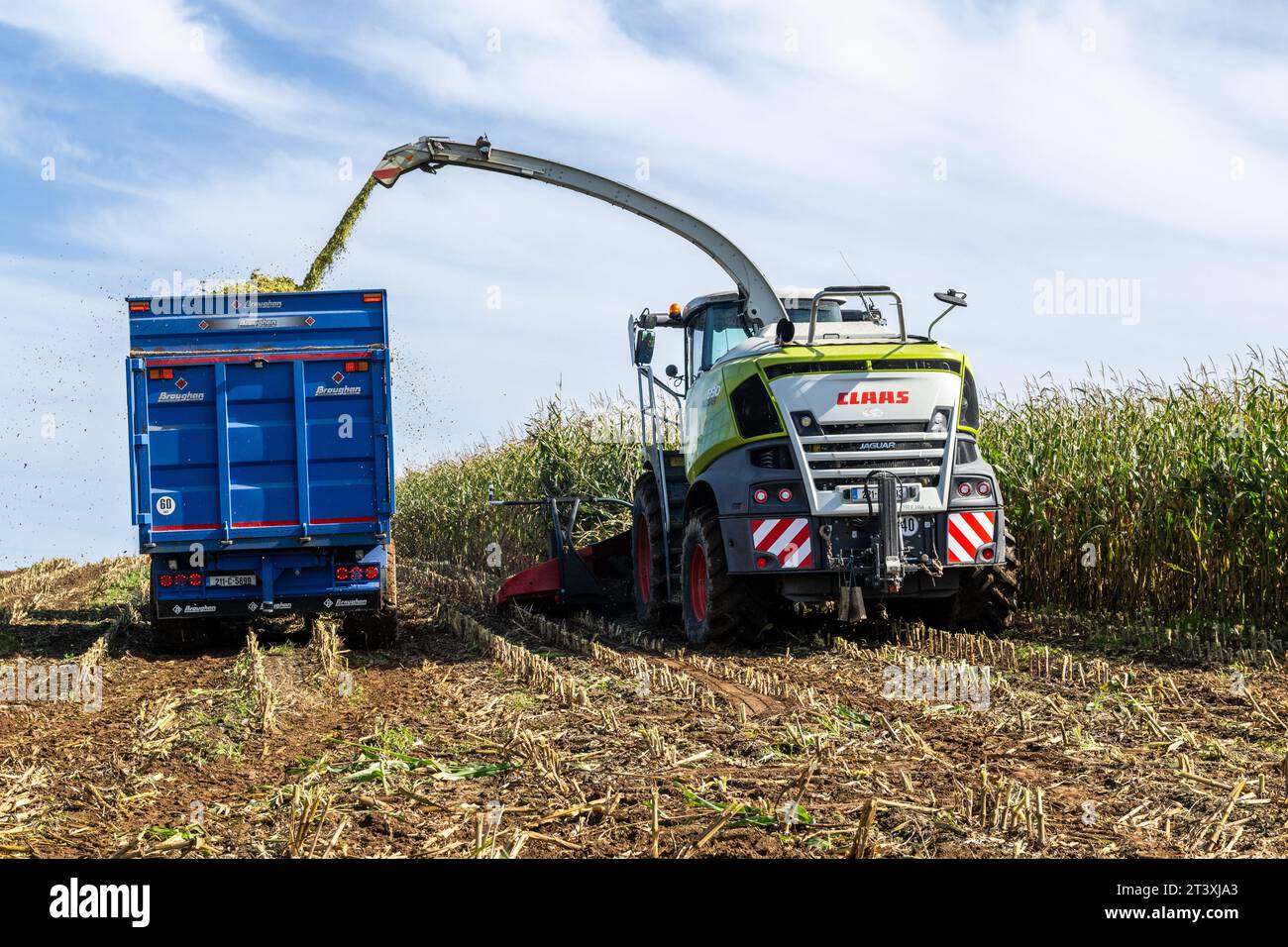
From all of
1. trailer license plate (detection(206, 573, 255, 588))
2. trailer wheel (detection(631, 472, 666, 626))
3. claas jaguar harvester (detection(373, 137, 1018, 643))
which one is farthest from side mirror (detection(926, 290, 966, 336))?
trailer license plate (detection(206, 573, 255, 588))

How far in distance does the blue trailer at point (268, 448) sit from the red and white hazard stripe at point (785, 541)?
3333 mm

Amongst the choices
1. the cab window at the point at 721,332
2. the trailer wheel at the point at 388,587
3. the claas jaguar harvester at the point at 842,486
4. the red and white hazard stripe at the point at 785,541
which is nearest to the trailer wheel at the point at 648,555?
the claas jaguar harvester at the point at 842,486

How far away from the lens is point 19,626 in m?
13.6

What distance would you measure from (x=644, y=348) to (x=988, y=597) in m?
3.57

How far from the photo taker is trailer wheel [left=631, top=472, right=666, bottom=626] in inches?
428

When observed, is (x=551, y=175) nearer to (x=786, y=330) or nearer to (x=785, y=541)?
(x=786, y=330)

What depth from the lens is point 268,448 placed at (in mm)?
10469

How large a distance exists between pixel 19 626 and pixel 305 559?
511 centimetres

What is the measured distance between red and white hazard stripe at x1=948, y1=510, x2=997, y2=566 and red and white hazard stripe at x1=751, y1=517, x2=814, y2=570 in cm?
109

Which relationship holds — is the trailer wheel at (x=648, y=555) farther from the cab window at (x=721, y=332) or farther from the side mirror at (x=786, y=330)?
the side mirror at (x=786, y=330)

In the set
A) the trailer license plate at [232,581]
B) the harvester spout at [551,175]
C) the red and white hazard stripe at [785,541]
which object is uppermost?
the harvester spout at [551,175]

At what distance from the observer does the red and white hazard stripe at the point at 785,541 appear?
898 centimetres

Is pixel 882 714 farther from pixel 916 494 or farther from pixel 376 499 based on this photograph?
pixel 376 499
